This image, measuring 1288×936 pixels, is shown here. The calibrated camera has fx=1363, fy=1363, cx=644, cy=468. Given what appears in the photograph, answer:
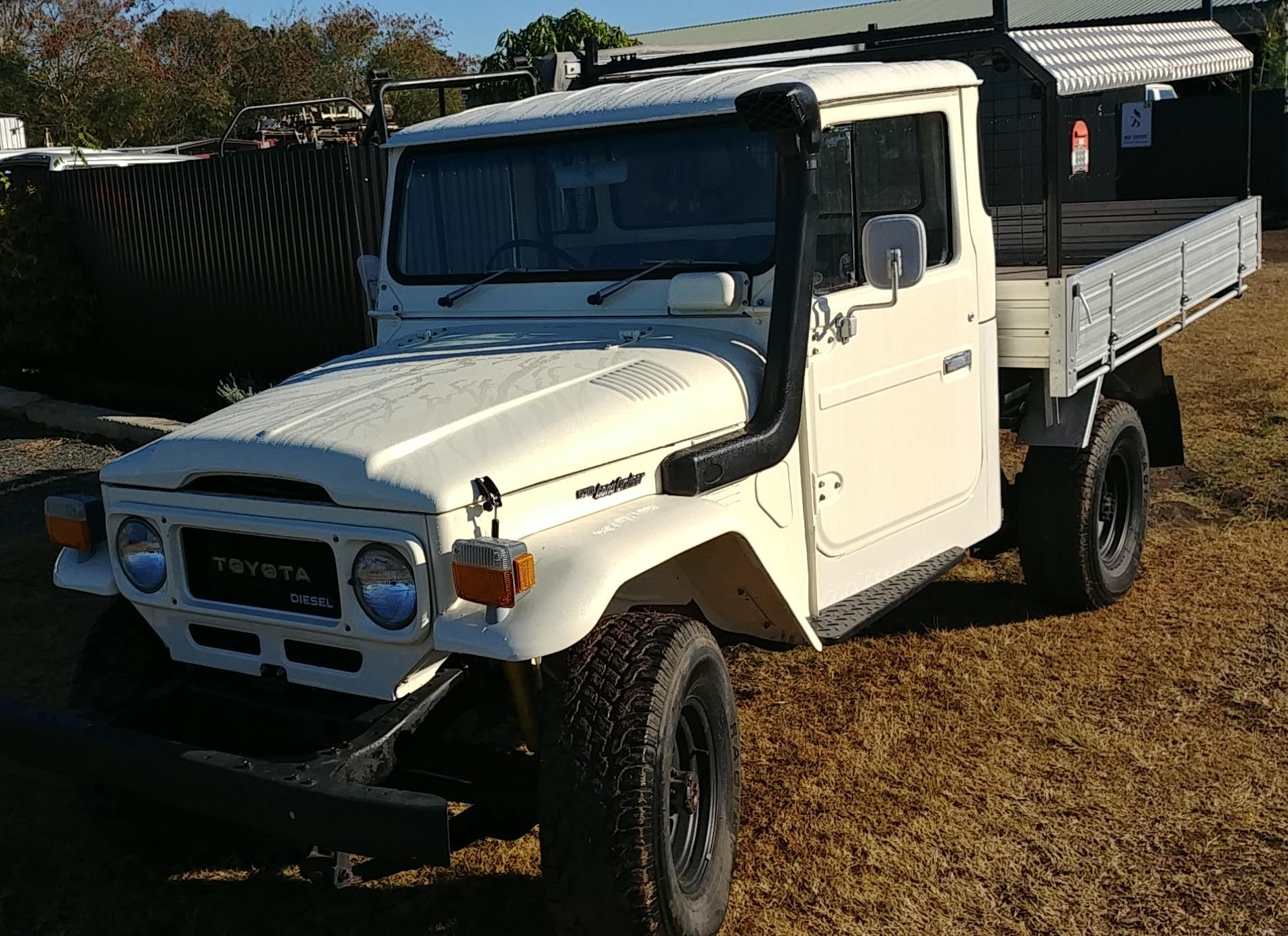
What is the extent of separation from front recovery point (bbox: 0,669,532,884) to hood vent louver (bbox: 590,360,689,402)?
2.73 feet

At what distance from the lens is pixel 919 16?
93.0 ft

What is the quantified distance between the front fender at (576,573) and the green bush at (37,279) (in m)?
9.73

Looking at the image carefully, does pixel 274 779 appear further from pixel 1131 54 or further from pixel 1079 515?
pixel 1131 54

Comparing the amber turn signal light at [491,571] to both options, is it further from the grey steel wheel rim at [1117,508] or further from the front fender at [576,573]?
the grey steel wheel rim at [1117,508]

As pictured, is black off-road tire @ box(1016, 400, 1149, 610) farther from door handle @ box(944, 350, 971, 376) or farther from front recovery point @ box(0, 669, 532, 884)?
front recovery point @ box(0, 669, 532, 884)

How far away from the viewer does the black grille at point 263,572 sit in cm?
311

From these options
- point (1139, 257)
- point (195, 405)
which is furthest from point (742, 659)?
point (195, 405)

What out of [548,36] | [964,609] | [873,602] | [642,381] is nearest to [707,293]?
[642,381]

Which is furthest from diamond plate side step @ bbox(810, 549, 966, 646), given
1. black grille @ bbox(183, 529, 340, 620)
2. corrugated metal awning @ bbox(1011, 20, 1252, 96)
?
Answer: corrugated metal awning @ bbox(1011, 20, 1252, 96)

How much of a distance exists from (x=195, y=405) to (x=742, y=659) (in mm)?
6225

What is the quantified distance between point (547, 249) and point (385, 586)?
1.62 meters

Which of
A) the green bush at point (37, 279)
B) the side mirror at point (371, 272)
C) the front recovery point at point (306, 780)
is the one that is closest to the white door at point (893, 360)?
the front recovery point at point (306, 780)

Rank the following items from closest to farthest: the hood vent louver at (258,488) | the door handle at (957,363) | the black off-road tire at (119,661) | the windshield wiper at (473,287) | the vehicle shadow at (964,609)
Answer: the hood vent louver at (258,488), the black off-road tire at (119,661), the windshield wiper at (473,287), the door handle at (957,363), the vehicle shadow at (964,609)

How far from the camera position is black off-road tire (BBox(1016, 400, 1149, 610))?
5.24 metres
